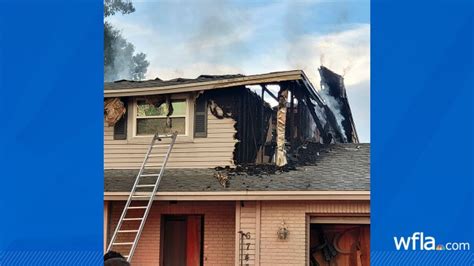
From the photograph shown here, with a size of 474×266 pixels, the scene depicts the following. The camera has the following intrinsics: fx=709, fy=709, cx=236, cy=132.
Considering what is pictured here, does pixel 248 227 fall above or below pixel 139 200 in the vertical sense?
below

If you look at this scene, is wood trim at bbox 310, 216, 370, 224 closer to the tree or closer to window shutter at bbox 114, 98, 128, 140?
window shutter at bbox 114, 98, 128, 140

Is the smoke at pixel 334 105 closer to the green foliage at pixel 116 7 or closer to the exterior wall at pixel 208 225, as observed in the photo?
the exterior wall at pixel 208 225

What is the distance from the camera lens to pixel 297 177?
3.96 metres

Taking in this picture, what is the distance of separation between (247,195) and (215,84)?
0.65 metres

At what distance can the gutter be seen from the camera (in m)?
3.86

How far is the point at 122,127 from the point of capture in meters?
4.05
